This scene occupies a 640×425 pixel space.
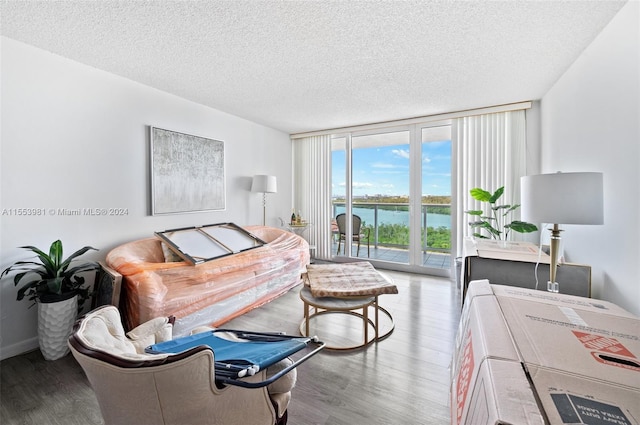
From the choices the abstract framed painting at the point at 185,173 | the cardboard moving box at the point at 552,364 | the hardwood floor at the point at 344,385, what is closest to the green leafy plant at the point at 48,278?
the hardwood floor at the point at 344,385

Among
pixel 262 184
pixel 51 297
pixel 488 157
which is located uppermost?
pixel 488 157

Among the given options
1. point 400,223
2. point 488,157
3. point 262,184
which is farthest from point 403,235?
point 262,184

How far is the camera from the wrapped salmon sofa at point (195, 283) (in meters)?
2.05

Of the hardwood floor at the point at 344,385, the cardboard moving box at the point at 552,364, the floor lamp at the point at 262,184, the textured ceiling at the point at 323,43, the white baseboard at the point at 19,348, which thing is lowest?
the hardwood floor at the point at 344,385

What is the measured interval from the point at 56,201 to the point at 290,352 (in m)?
2.58

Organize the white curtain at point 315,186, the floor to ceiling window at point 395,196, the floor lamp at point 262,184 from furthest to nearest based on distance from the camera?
the white curtain at point 315,186 < the floor to ceiling window at point 395,196 < the floor lamp at point 262,184

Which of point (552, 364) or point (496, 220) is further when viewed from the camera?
point (496, 220)

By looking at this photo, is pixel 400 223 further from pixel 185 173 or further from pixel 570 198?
pixel 185 173

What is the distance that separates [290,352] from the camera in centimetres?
106

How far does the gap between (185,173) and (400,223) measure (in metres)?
3.49

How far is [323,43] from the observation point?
2.10m

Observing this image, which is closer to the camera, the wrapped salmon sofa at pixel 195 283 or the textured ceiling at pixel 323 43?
the textured ceiling at pixel 323 43

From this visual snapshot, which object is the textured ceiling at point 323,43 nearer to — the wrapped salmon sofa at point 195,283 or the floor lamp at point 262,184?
the floor lamp at point 262,184

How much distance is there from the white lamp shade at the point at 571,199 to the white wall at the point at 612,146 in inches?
8.5
